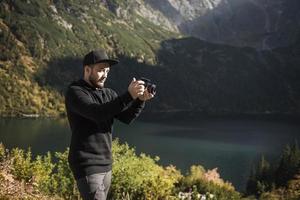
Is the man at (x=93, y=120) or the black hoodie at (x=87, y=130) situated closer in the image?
the man at (x=93, y=120)

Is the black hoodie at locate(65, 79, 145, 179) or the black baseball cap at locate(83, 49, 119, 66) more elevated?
the black baseball cap at locate(83, 49, 119, 66)

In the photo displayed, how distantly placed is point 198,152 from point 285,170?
51.6 meters

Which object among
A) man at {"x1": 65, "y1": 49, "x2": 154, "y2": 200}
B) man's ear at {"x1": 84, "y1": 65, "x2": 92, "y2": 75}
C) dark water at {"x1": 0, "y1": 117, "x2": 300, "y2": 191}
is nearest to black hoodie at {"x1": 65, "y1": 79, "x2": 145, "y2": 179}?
man at {"x1": 65, "y1": 49, "x2": 154, "y2": 200}

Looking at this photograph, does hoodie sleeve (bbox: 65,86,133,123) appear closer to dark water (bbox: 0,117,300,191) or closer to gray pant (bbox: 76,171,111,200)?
gray pant (bbox: 76,171,111,200)

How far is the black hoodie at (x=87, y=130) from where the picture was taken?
22.8 feet

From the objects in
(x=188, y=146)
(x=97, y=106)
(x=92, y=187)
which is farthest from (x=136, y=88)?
(x=188, y=146)

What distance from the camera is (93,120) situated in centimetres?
695

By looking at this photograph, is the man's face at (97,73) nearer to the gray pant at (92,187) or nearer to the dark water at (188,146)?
the gray pant at (92,187)

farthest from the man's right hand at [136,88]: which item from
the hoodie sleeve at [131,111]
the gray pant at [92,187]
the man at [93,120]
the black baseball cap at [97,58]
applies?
the gray pant at [92,187]

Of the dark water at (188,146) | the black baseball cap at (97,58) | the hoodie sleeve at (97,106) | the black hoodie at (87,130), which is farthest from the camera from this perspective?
the dark water at (188,146)

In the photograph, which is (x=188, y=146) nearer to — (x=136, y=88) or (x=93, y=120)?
(x=93, y=120)

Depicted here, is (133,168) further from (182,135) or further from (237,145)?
(182,135)

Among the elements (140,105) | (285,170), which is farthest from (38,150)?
(140,105)

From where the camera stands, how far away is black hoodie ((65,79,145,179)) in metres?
6.95
